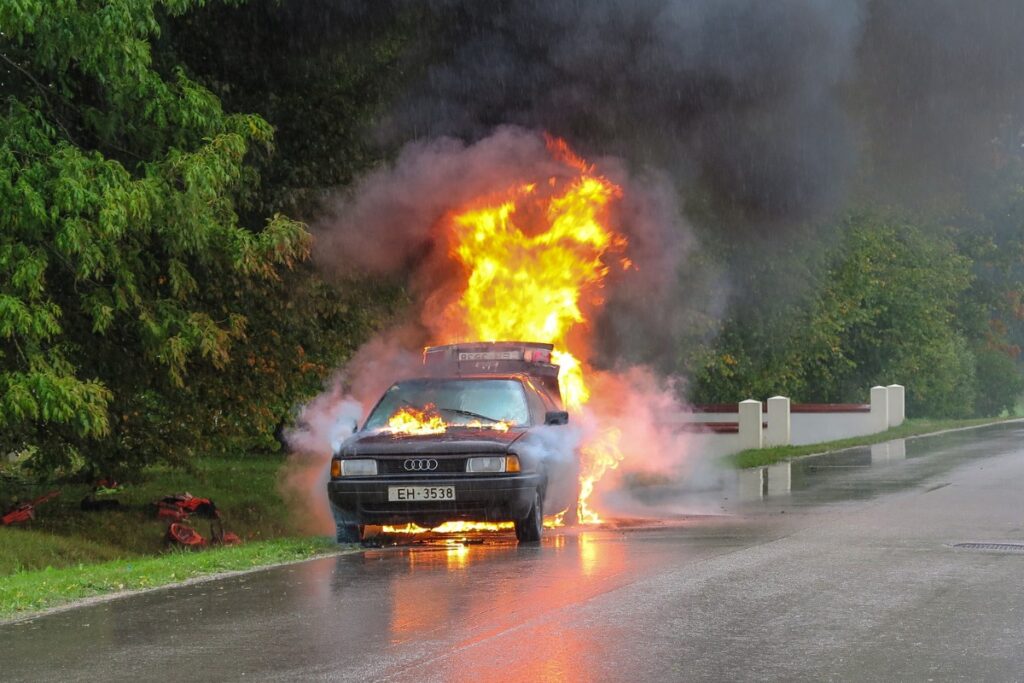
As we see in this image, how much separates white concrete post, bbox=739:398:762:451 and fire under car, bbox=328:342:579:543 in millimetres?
18646

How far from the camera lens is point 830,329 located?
38.7 meters

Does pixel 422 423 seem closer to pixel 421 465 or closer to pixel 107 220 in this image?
pixel 421 465

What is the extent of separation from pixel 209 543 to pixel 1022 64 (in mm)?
12268

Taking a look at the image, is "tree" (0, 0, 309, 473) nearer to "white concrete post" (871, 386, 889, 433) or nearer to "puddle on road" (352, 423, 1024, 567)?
"puddle on road" (352, 423, 1024, 567)

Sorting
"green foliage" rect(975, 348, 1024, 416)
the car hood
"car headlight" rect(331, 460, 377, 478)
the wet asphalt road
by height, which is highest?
"green foliage" rect(975, 348, 1024, 416)

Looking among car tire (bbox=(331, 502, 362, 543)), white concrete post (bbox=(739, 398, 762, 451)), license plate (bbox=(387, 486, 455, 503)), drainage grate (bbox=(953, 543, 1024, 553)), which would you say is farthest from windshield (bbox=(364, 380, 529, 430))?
white concrete post (bbox=(739, 398, 762, 451))

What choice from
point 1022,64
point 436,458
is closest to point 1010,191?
point 1022,64

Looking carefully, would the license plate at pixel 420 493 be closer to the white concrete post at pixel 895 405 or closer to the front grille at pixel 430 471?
the front grille at pixel 430 471

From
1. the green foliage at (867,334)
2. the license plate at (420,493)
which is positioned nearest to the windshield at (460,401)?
the license plate at (420,493)

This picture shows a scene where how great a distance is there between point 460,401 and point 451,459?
1534 millimetres

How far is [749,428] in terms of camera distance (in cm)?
3344

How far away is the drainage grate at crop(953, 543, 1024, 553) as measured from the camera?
40.3ft

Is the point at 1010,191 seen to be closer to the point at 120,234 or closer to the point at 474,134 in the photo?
the point at 474,134

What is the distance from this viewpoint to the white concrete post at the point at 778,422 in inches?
1387
